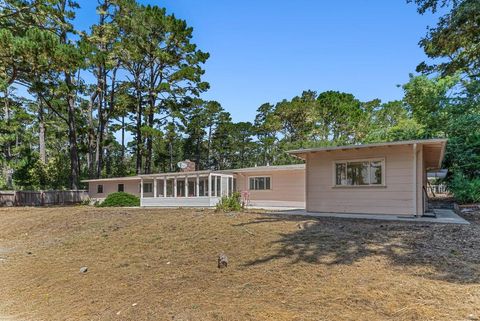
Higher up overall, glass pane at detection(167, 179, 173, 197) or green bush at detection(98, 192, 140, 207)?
glass pane at detection(167, 179, 173, 197)

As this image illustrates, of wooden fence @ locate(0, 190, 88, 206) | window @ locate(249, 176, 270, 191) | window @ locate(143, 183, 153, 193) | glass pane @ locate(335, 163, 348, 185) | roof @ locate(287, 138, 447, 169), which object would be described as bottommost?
wooden fence @ locate(0, 190, 88, 206)

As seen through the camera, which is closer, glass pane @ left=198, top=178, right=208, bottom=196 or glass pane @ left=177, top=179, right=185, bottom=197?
glass pane @ left=198, top=178, right=208, bottom=196

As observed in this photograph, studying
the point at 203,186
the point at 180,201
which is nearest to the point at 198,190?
the point at 180,201

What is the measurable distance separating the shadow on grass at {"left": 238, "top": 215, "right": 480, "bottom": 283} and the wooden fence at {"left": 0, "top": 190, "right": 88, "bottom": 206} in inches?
887

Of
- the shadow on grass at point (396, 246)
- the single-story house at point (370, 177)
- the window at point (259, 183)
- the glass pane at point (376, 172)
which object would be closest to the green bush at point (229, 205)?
the single-story house at point (370, 177)

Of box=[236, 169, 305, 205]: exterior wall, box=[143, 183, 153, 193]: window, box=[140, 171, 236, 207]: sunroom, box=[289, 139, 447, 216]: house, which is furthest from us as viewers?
box=[143, 183, 153, 193]: window

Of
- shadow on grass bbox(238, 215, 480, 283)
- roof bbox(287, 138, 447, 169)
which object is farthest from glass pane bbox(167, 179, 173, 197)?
shadow on grass bbox(238, 215, 480, 283)

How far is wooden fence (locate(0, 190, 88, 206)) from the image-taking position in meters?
22.8

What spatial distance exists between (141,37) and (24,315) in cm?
2611

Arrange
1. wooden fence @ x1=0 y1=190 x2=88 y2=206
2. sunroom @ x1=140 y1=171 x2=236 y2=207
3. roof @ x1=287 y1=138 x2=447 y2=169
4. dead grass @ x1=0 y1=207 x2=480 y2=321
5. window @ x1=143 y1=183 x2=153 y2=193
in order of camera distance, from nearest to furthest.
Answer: dead grass @ x1=0 y1=207 x2=480 y2=321 → roof @ x1=287 y1=138 x2=447 y2=169 → sunroom @ x1=140 y1=171 x2=236 y2=207 → wooden fence @ x1=0 y1=190 x2=88 y2=206 → window @ x1=143 y1=183 x2=153 y2=193

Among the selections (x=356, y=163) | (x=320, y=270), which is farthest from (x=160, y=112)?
(x=320, y=270)

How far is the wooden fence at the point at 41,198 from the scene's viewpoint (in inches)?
898

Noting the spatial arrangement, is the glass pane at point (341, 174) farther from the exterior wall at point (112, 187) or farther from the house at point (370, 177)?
the exterior wall at point (112, 187)

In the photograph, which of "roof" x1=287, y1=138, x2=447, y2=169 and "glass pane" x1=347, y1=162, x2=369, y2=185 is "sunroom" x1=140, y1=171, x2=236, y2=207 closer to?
"roof" x1=287, y1=138, x2=447, y2=169
